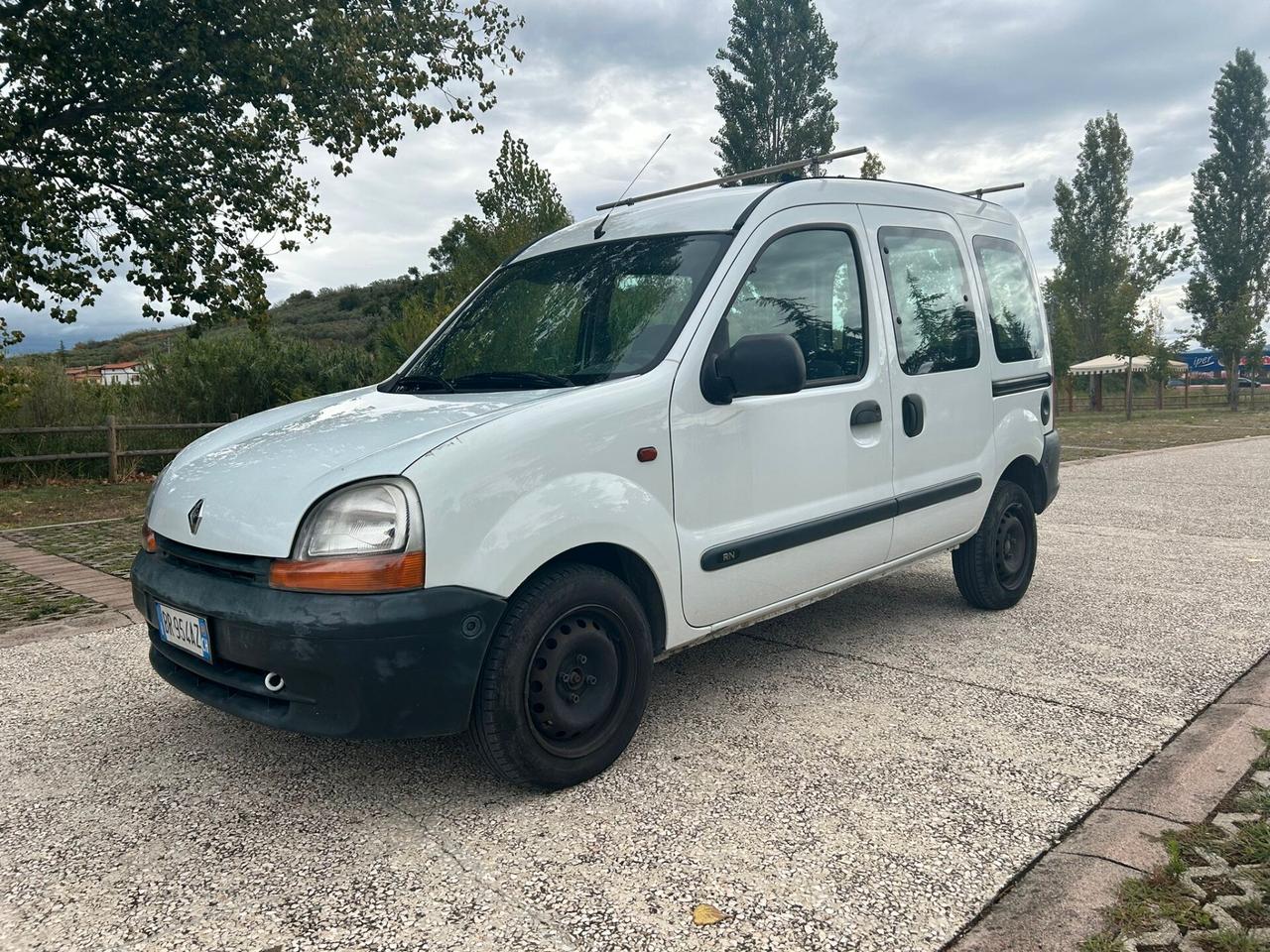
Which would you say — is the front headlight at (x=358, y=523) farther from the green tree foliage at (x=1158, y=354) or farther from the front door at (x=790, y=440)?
the green tree foliage at (x=1158, y=354)

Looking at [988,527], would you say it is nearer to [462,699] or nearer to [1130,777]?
[1130,777]

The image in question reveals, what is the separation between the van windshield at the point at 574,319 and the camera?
3279mm

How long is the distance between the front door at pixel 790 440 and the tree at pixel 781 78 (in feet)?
90.5

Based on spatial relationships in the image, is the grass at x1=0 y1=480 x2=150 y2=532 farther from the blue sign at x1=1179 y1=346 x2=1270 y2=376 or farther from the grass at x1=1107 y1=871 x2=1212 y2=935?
the blue sign at x1=1179 y1=346 x2=1270 y2=376

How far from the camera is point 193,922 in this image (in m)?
2.27

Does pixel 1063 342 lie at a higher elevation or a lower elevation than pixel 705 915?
higher

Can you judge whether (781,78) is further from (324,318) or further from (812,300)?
(324,318)

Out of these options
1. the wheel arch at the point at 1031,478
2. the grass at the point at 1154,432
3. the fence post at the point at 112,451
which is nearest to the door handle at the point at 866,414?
the wheel arch at the point at 1031,478

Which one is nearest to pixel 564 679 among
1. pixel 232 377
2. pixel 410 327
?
pixel 410 327

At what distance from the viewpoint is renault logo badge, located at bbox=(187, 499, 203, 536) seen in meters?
2.82

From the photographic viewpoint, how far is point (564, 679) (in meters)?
2.87

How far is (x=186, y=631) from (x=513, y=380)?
4.39ft

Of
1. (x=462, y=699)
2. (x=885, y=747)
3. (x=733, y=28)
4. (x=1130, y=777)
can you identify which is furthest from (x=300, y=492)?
(x=733, y=28)

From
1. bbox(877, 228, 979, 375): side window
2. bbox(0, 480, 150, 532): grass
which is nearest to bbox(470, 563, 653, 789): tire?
bbox(877, 228, 979, 375): side window
